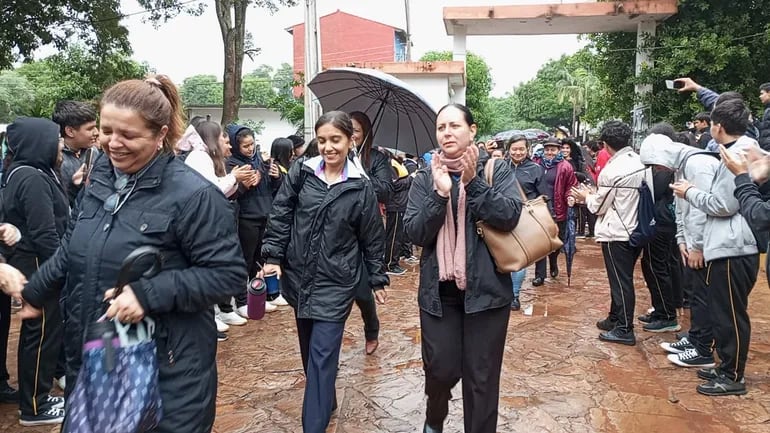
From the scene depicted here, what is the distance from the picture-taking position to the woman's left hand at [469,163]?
278cm

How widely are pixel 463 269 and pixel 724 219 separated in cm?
231

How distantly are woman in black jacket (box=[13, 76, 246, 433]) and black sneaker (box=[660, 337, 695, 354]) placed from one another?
4262 millimetres

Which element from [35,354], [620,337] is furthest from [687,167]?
[35,354]

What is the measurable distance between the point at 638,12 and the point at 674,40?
104 centimetres

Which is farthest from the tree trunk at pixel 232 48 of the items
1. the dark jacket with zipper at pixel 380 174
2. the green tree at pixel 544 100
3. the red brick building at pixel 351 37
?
the green tree at pixel 544 100

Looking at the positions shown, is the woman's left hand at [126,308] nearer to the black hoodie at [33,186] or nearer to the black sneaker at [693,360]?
the black hoodie at [33,186]

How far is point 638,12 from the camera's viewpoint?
13547mm

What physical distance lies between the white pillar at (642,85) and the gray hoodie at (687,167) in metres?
9.92

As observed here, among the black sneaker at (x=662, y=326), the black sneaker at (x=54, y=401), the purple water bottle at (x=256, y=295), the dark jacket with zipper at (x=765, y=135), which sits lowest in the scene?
the black sneaker at (x=662, y=326)

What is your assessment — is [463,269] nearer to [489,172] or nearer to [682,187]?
[489,172]

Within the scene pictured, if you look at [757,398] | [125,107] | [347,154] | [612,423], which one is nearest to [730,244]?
[757,398]

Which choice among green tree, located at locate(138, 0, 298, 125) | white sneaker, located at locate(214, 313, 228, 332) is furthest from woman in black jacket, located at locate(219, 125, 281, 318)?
green tree, located at locate(138, 0, 298, 125)

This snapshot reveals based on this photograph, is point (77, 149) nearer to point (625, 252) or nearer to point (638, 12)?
point (625, 252)

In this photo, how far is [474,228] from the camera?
295 centimetres
